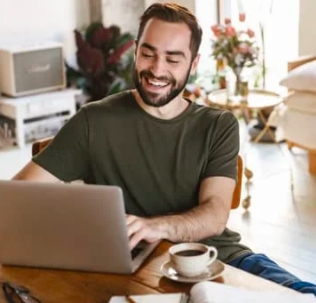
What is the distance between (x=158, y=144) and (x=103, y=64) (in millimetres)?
3613

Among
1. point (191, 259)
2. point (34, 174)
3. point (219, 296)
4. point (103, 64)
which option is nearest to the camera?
point (219, 296)

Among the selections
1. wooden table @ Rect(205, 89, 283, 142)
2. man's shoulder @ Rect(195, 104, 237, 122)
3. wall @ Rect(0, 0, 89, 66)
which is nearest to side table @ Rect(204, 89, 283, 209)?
wooden table @ Rect(205, 89, 283, 142)

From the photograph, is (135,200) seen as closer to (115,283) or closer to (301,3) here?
(115,283)

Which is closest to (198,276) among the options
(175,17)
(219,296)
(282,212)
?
(219,296)

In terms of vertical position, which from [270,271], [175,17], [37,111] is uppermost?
[175,17]

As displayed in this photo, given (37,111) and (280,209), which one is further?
(37,111)

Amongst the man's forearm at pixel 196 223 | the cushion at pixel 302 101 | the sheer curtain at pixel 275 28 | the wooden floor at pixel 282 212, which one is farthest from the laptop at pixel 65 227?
the sheer curtain at pixel 275 28

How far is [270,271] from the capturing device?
177 cm

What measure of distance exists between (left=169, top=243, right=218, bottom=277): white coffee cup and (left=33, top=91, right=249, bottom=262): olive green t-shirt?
1.23 ft

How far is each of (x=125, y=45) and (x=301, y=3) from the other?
1454mm

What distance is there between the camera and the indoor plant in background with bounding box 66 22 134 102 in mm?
5500

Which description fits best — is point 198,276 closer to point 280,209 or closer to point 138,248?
point 138,248

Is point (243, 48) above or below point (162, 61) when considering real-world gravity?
below

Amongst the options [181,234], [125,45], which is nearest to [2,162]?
[125,45]
